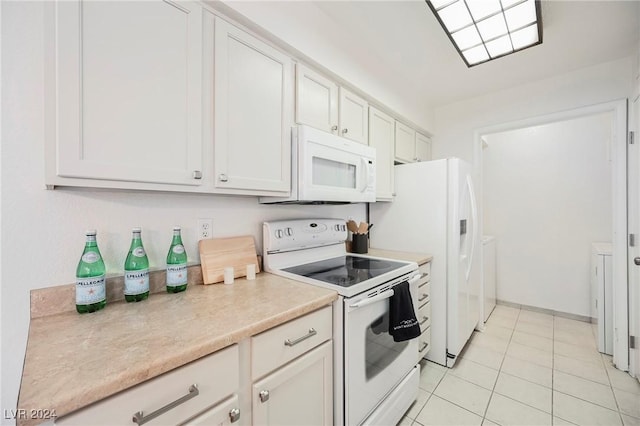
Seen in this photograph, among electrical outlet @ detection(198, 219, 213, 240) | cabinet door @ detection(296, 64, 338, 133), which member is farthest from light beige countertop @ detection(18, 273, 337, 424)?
cabinet door @ detection(296, 64, 338, 133)

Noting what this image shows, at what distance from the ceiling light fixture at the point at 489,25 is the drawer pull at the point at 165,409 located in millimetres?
2113

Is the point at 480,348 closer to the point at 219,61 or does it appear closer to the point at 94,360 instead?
the point at 94,360

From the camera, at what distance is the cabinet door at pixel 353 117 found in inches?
71.6

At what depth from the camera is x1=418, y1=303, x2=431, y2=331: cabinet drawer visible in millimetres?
2026

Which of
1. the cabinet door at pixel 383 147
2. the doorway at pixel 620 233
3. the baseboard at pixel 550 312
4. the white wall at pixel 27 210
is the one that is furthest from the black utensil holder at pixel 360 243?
the baseboard at pixel 550 312

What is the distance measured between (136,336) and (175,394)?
0.71 feet

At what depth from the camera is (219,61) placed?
115 centimetres

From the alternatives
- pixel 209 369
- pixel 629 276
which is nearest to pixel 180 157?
pixel 209 369

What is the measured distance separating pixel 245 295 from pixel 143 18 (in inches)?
45.6

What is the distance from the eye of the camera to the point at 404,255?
2.19 metres

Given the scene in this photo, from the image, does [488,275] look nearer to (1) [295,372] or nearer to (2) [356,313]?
(2) [356,313]

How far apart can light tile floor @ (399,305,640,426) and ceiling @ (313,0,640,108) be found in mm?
2487

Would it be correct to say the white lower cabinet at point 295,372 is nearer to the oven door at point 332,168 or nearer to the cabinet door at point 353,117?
the oven door at point 332,168

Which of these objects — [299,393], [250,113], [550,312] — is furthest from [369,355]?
[550,312]
